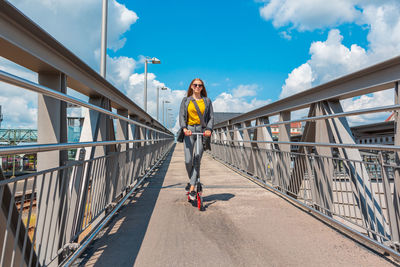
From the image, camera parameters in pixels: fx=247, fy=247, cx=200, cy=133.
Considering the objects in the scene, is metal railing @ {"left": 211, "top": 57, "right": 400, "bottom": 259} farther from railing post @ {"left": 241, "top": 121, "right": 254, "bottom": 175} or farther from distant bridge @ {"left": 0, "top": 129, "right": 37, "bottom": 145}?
distant bridge @ {"left": 0, "top": 129, "right": 37, "bottom": 145}

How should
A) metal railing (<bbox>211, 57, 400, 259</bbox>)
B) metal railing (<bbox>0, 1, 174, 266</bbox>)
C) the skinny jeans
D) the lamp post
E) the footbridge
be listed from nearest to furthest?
metal railing (<bbox>0, 1, 174, 266</bbox>), the footbridge, metal railing (<bbox>211, 57, 400, 259</bbox>), the skinny jeans, the lamp post

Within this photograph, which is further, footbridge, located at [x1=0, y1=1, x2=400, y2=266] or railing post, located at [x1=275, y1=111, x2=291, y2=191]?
railing post, located at [x1=275, y1=111, x2=291, y2=191]

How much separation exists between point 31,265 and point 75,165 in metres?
0.74

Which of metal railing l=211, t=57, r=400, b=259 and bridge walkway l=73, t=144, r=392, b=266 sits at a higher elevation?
metal railing l=211, t=57, r=400, b=259

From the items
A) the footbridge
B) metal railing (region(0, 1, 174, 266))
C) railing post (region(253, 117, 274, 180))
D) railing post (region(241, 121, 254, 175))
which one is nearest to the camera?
metal railing (region(0, 1, 174, 266))

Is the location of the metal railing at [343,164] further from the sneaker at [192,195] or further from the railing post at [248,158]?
the sneaker at [192,195]

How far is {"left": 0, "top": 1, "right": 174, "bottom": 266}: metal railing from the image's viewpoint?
1.41 m

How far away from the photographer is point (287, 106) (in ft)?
15.8

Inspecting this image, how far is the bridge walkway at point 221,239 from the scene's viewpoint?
2.08m

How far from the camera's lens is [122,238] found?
8.27 ft

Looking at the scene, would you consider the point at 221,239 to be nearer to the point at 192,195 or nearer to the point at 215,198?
the point at 192,195

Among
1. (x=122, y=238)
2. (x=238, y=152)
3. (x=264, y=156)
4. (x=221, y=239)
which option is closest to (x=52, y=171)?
(x=122, y=238)

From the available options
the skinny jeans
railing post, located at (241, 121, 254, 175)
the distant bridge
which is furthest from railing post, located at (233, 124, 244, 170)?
the distant bridge

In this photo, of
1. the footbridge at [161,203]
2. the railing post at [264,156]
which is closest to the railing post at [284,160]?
the footbridge at [161,203]
